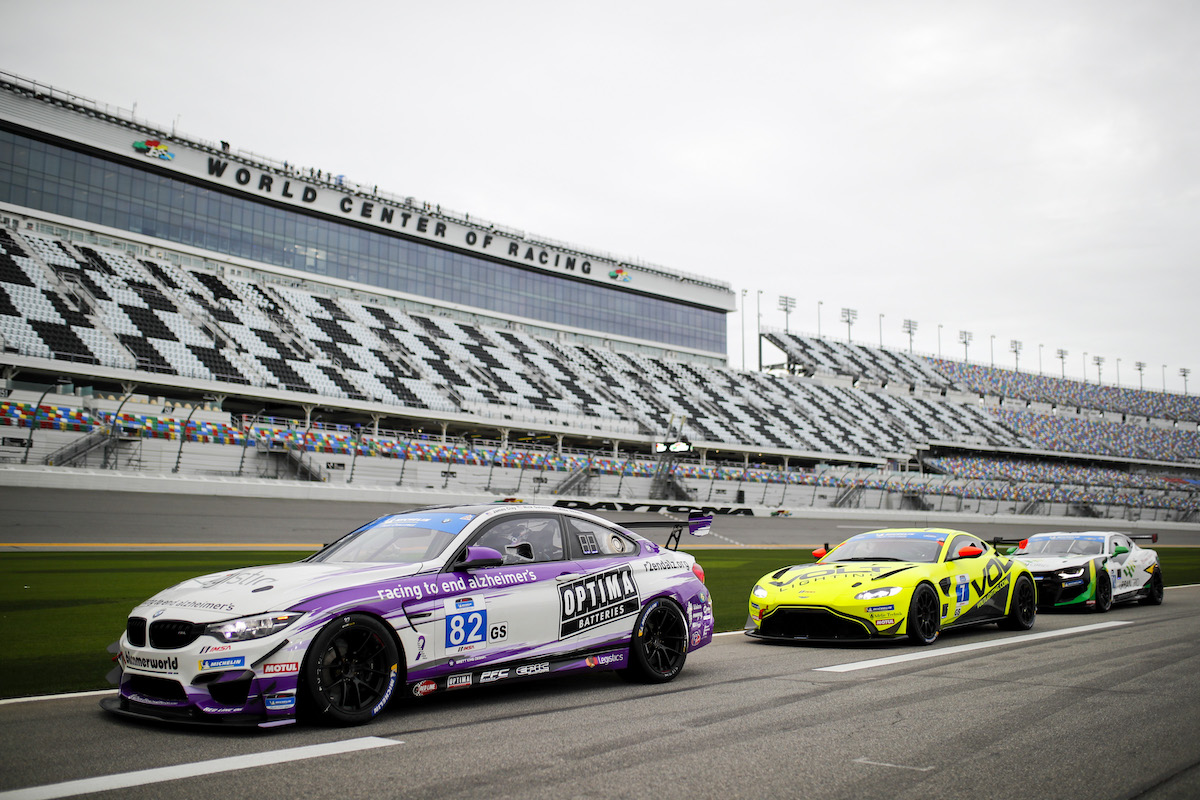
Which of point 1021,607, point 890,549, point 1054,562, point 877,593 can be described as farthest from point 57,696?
point 1054,562

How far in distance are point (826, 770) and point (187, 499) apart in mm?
24662

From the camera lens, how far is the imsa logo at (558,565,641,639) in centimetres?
670

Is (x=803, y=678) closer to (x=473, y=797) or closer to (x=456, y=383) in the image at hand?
(x=473, y=797)

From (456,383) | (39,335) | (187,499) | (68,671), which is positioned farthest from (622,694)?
(456,383)

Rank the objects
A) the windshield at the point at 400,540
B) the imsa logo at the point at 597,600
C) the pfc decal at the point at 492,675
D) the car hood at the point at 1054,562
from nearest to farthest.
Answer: the pfc decal at the point at 492,675 < the windshield at the point at 400,540 < the imsa logo at the point at 597,600 < the car hood at the point at 1054,562

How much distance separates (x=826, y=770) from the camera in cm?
459

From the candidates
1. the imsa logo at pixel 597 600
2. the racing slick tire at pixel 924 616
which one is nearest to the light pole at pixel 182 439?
the imsa logo at pixel 597 600

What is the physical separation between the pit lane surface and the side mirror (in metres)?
0.96

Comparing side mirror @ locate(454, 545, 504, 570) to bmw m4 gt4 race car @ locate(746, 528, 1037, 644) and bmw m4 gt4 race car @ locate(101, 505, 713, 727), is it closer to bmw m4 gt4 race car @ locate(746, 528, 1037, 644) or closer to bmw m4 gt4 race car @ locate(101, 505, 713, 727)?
bmw m4 gt4 race car @ locate(101, 505, 713, 727)

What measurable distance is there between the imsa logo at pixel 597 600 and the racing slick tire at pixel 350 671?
1509 mm

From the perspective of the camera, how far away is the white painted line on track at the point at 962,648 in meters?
8.00

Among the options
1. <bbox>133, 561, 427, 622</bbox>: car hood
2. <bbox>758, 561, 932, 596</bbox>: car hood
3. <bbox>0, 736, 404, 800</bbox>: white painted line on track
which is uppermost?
<bbox>133, 561, 427, 622</bbox>: car hood

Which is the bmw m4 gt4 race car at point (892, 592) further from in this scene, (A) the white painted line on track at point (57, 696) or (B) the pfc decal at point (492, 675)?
(A) the white painted line on track at point (57, 696)

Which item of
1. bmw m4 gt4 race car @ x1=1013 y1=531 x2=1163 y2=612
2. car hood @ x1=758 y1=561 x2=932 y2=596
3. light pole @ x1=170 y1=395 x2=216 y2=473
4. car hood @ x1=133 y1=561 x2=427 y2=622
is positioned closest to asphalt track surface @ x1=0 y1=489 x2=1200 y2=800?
car hood @ x1=133 y1=561 x2=427 y2=622
